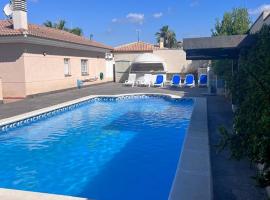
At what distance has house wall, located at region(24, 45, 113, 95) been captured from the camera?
18889 mm

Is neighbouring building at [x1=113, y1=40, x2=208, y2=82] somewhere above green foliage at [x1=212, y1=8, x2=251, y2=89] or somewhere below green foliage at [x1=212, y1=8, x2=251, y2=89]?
below

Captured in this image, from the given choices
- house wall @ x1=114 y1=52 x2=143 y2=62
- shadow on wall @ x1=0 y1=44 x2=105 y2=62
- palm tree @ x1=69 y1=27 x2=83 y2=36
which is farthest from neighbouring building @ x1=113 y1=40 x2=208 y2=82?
palm tree @ x1=69 y1=27 x2=83 y2=36

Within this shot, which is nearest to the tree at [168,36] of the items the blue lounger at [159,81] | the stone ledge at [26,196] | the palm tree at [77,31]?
the palm tree at [77,31]

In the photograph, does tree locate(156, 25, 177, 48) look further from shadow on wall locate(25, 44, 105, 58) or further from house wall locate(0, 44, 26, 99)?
house wall locate(0, 44, 26, 99)

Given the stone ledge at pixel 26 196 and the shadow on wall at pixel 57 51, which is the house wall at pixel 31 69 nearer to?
the shadow on wall at pixel 57 51

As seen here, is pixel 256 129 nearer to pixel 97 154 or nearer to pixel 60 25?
pixel 97 154

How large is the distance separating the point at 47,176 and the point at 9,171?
115 cm

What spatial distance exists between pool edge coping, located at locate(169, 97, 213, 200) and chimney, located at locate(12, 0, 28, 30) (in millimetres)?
13595

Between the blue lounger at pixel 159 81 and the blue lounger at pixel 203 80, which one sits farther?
the blue lounger at pixel 159 81

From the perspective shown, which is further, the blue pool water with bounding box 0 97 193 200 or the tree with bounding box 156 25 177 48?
the tree with bounding box 156 25 177 48

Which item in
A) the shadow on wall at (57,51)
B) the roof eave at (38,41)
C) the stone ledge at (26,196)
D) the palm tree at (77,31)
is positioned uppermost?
the palm tree at (77,31)

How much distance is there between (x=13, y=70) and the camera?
18.4 m

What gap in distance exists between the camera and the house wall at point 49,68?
18889mm

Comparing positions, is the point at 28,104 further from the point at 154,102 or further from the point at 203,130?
the point at 203,130
